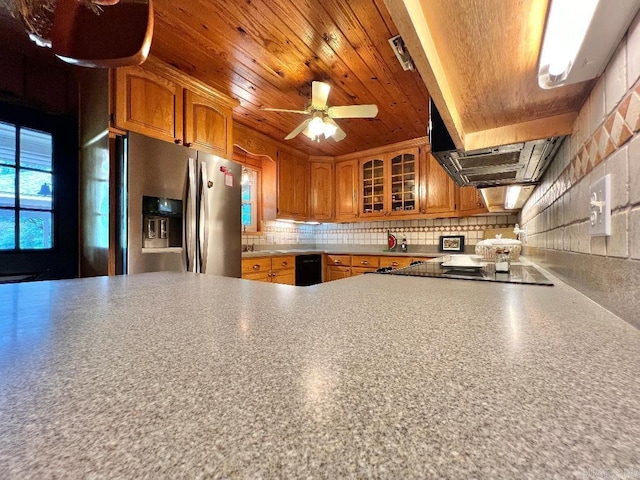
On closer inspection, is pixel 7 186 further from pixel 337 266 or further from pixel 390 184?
pixel 390 184

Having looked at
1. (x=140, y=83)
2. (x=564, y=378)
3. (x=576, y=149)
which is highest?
(x=140, y=83)

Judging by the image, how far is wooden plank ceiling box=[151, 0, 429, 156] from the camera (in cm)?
147

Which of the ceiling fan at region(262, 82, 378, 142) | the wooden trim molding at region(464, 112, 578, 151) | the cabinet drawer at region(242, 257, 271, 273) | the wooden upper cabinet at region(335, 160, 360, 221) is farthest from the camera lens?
the wooden upper cabinet at region(335, 160, 360, 221)

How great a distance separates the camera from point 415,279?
36.2 inches

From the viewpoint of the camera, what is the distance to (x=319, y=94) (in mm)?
1850

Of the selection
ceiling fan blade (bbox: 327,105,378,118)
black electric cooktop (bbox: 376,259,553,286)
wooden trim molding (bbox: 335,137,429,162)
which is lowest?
black electric cooktop (bbox: 376,259,553,286)

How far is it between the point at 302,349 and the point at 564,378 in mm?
256

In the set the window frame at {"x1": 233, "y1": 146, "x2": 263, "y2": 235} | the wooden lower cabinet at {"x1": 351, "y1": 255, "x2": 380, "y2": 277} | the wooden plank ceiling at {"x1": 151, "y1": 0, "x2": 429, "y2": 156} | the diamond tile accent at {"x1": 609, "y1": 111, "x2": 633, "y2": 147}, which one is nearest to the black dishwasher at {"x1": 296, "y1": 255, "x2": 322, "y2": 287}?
the wooden lower cabinet at {"x1": 351, "y1": 255, "x2": 380, "y2": 277}

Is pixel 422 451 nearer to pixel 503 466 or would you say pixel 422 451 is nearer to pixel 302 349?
pixel 503 466

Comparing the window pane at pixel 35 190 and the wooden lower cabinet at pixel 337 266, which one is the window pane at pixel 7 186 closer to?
the window pane at pixel 35 190

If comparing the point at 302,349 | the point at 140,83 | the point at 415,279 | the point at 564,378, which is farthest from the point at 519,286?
the point at 140,83

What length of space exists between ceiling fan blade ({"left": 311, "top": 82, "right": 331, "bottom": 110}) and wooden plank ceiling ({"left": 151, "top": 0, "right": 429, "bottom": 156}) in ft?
0.59

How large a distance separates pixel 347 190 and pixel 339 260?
0.92 metres

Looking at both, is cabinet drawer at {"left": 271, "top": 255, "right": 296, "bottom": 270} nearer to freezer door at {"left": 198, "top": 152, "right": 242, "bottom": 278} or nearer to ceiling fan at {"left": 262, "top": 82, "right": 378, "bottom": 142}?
freezer door at {"left": 198, "top": 152, "right": 242, "bottom": 278}
